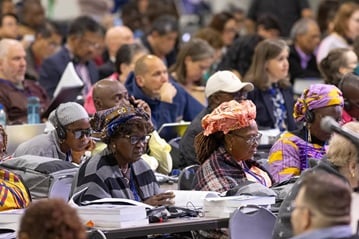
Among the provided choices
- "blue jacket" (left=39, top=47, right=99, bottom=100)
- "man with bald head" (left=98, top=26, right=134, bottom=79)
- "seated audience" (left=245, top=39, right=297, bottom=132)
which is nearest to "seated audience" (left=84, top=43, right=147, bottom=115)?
"blue jacket" (left=39, top=47, right=99, bottom=100)

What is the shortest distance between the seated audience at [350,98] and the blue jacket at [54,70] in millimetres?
3632

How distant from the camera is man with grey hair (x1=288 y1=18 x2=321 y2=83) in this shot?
1221 cm

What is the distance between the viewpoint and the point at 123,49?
33.0 ft

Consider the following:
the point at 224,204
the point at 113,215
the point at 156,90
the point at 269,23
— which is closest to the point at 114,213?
the point at 113,215

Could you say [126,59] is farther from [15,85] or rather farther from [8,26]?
[8,26]

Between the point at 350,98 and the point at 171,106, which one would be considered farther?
the point at 171,106

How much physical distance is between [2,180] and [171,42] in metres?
6.51

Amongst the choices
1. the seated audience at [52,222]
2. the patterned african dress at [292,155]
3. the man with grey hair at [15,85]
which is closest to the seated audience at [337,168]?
the patterned african dress at [292,155]

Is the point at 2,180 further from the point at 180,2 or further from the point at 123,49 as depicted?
the point at 180,2

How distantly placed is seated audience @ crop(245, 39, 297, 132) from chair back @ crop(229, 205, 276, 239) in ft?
10.3

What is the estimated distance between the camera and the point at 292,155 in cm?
670

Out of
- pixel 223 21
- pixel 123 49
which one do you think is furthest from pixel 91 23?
pixel 223 21

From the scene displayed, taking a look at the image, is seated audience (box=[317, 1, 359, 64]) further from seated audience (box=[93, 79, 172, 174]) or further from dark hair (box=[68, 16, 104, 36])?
seated audience (box=[93, 79, 172, 174])

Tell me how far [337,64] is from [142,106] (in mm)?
1904
